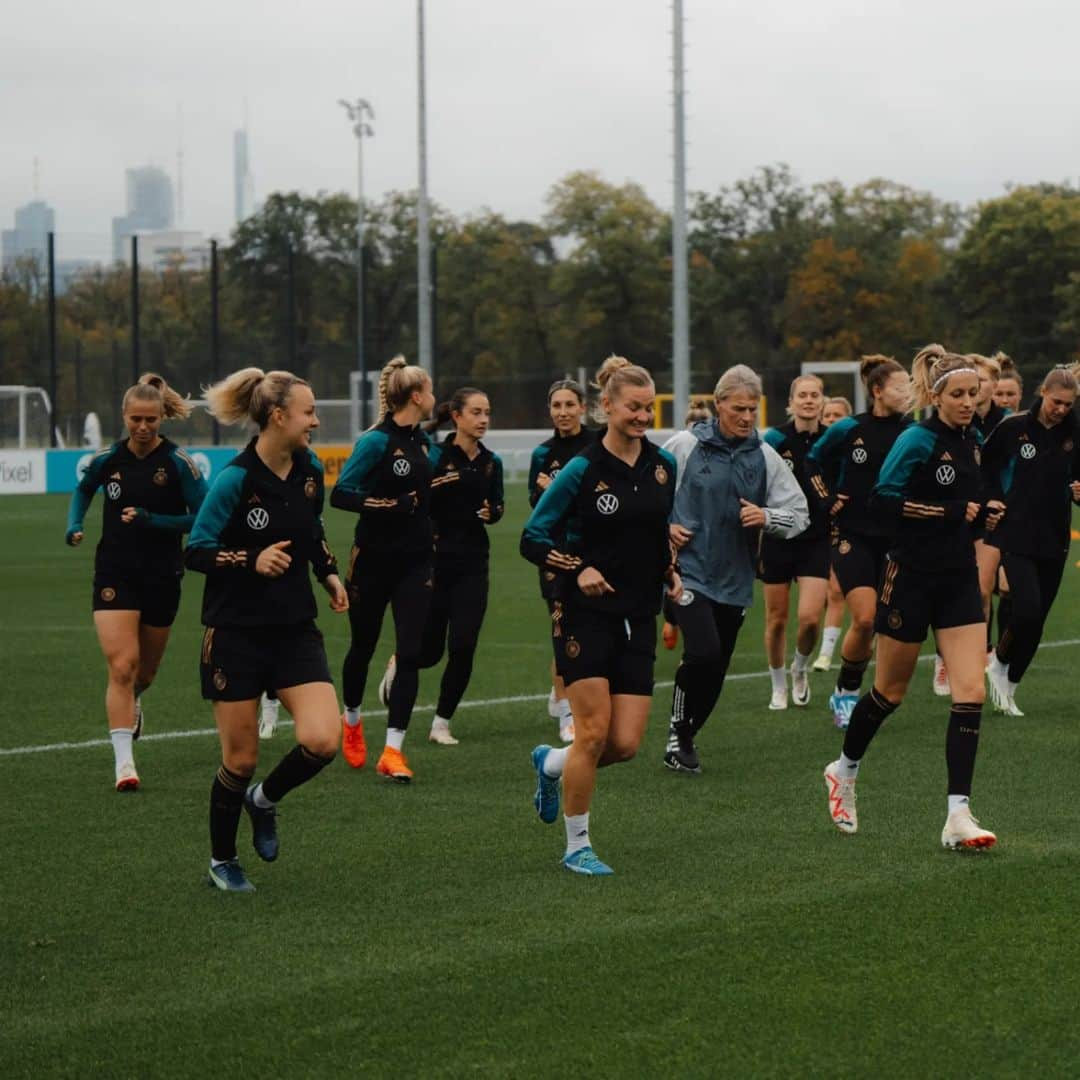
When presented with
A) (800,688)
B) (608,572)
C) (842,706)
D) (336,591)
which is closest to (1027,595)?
(842,706)

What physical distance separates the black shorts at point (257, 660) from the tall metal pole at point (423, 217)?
118 ft

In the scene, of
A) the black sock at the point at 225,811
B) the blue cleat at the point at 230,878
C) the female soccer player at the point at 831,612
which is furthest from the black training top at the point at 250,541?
the female soccer player at the point at 831,612

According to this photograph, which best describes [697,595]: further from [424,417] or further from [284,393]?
[284,393]

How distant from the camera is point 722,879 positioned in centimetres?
752

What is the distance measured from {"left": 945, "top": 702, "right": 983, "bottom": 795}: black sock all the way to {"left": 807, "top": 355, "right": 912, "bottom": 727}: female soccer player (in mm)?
3076

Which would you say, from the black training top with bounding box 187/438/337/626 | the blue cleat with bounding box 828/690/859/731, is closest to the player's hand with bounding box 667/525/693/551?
the black training top with bounding box 187/438/337/626

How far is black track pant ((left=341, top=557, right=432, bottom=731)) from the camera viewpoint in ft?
33.8

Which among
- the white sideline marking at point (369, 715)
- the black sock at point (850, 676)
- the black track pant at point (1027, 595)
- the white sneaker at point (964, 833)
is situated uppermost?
the black track pant at point (1027, 595)

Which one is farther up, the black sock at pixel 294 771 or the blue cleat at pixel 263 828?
the black sock at pixel 294 771

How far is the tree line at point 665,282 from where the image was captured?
66.1m

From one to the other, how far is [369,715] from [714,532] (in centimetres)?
341

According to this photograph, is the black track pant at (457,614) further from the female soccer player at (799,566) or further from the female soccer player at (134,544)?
the female soccer player at (799,566)

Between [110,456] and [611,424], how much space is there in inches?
130

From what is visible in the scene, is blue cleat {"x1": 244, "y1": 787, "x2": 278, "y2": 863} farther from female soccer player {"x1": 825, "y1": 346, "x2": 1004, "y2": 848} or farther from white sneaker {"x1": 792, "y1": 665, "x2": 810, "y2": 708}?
white sneaker {"x1": 792, "y1": 665, "x2": 810, "y2": 708}
